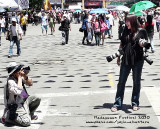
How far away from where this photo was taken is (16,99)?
7801 millimetres

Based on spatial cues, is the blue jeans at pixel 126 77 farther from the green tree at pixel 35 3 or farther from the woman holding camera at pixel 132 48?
the green tree at pixel 35 3

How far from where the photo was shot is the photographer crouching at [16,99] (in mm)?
7664

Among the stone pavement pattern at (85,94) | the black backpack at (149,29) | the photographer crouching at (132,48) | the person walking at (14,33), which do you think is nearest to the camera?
the stone pavement pattern at (85,94)

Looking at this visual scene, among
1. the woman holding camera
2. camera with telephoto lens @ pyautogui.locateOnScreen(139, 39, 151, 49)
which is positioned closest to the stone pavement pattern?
the woman holding camera

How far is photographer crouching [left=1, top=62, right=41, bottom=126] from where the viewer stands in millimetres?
7664

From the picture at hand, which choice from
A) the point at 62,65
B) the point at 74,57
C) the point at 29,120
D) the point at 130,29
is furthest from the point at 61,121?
the point at 74,57

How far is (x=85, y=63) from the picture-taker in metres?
16.6

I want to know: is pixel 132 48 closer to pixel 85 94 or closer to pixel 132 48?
pixel 132 48

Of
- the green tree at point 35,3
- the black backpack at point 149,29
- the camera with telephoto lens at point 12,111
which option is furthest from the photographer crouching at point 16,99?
the green tree at point 35,3

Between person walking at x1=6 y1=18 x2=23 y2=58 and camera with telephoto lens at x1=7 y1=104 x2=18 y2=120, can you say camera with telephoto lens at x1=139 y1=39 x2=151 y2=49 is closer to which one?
camera with telephoto lens at x1=7 y1=104 x2=18 y2=120

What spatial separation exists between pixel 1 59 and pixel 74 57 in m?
2.86

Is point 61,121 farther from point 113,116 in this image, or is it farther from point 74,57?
point 74,57

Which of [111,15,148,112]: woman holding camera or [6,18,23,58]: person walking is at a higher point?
[111,15,148,112]: woman holding camera

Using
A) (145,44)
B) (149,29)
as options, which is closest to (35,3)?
(149,29)
